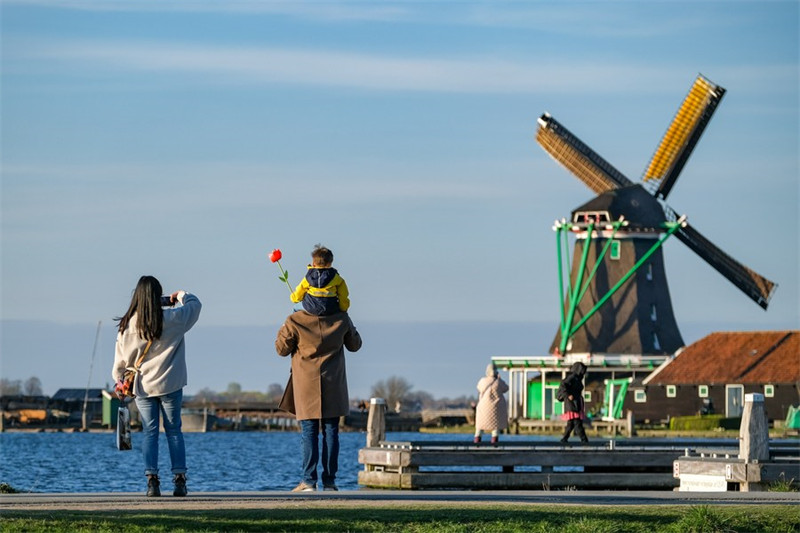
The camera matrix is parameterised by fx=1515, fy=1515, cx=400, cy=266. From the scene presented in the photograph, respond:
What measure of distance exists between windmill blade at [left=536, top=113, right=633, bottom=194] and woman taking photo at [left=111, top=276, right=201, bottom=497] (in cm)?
5899

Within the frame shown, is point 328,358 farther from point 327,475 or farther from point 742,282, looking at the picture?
point 742,282

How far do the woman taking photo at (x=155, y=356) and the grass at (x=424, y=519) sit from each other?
164 centimetres

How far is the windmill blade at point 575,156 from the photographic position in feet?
235

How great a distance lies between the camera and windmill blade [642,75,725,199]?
229ft

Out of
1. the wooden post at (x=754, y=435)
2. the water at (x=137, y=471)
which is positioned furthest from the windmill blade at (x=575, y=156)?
the wooden post at (x=754, y=435)

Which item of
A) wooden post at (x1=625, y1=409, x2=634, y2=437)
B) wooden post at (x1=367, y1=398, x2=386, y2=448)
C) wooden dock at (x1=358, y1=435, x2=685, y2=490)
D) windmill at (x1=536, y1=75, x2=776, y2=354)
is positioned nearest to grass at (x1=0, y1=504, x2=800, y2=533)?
wooden dock at (x1=358, y1=435, x2=685, y2=490)

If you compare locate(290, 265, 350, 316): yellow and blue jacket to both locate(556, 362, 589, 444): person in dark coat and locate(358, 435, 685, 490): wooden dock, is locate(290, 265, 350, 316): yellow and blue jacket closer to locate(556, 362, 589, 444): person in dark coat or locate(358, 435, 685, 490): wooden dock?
locate(358, 435, 685, 490): wooden dock

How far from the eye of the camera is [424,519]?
11.9 meters

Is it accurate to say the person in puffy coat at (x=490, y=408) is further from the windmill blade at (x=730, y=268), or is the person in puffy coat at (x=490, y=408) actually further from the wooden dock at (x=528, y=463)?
the windmill blade at (x=730, y=268)

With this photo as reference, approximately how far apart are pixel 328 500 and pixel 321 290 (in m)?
2.25

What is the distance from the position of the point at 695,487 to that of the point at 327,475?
6.71m

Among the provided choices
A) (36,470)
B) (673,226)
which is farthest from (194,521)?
(673,226)

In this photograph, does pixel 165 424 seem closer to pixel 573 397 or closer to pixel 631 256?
pixel 573 397

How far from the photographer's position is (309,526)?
452 inches
